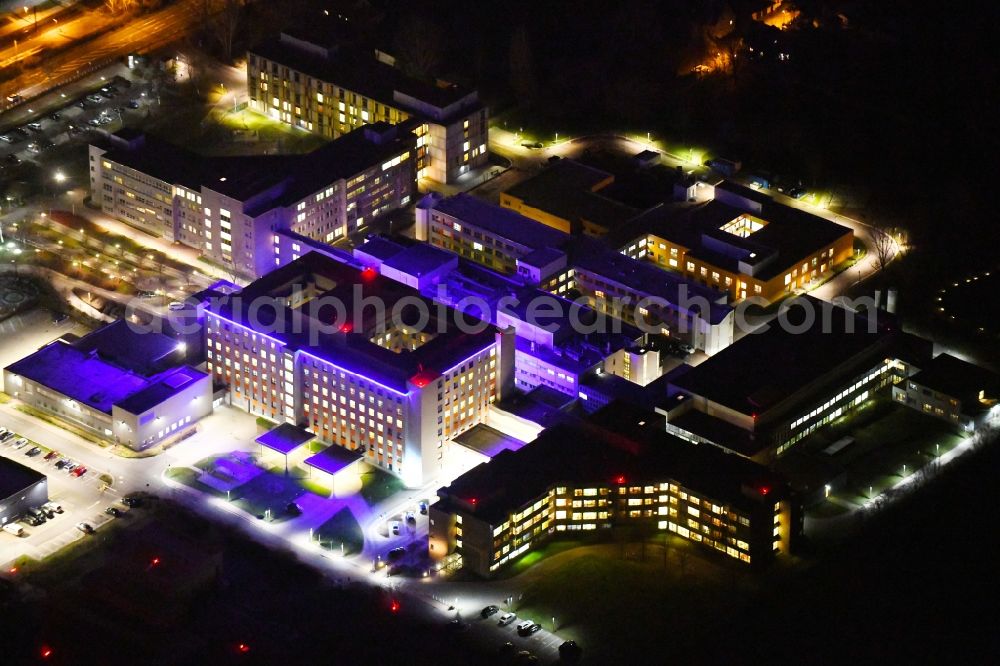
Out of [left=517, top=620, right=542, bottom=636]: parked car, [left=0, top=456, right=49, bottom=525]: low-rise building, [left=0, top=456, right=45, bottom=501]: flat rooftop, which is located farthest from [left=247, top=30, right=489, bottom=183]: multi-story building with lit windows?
[left=517, top=620, right=542, bottom=636]: parked car

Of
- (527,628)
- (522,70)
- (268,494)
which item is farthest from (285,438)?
(522,70)

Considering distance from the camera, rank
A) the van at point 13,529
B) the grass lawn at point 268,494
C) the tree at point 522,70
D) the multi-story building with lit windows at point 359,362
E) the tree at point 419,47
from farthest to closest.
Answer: the tree at point 419,47, the tree at point 522,70, the multi-story building with lit windows at point 359,362, the grass lawn at point 268,494, the van at point 13,529

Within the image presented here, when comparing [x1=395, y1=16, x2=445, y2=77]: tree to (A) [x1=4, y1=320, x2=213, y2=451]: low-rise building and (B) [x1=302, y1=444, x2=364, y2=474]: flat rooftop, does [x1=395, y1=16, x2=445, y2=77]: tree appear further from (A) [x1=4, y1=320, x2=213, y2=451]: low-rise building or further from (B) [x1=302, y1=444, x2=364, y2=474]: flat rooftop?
(B) [x1=302, y1=444, x2=364, y2=474]: flat rooftop

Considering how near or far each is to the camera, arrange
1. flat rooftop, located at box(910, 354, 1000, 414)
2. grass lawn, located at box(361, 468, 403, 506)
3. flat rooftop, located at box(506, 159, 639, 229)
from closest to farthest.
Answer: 1. grass lawn, located at box(361, 468, 403, 506)
2. flat rooftop, located at box(910, 354, 1000, 414)
3. flat rooftop, located at box(506, 159, 639, 229)

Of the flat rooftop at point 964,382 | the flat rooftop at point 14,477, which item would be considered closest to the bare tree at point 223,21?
the flat rooftop at point 14,477

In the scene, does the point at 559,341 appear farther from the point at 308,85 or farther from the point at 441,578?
the point at 308,85

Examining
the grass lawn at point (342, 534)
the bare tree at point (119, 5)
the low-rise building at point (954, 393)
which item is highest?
the bare tree at point (119, 5)

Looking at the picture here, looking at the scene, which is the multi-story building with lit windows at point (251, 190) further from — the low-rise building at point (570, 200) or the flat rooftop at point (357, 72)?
the low-rise building at point (570, 200)
